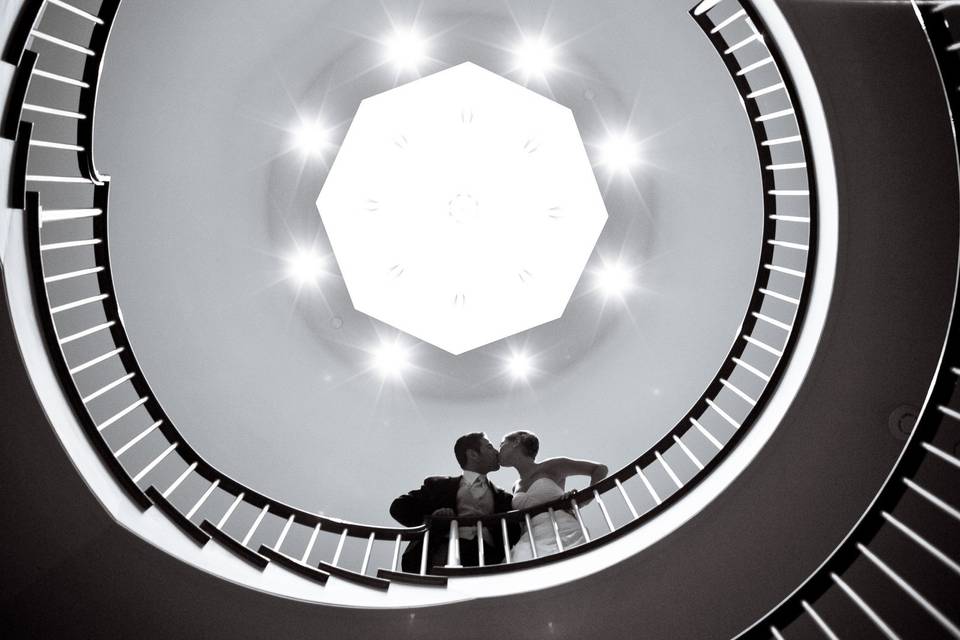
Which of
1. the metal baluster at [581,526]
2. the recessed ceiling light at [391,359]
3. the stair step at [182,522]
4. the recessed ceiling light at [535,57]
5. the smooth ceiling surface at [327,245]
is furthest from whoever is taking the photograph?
the recessed ceiling light at [391,359]

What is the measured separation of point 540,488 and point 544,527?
→ 1.35 feet

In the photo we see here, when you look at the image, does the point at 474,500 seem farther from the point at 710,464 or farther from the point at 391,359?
the point at 391,359

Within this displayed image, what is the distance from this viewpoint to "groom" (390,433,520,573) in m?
4.82

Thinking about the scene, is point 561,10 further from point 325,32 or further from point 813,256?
point 813,256

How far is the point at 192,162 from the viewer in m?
6.90

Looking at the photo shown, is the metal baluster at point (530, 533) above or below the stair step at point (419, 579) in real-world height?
above

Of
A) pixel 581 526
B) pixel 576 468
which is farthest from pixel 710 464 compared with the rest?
pixel 576 468

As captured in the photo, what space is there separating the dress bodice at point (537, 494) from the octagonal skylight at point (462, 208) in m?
3.15

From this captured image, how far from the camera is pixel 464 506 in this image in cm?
513

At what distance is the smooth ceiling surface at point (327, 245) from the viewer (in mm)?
6516

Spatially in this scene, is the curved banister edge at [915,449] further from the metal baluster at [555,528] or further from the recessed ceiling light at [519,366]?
the recessed ceiling light at [519,366]

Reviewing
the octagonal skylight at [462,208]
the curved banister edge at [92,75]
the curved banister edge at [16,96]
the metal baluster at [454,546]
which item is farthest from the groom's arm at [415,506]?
the curved banister edge at [16,96]

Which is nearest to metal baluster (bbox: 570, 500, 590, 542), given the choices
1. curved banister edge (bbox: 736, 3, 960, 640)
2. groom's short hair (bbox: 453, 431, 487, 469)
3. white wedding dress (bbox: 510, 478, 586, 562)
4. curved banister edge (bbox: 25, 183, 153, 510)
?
white wedding dress (bbox: 510, 478, 586, 562)

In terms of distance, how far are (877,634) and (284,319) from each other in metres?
6.21
